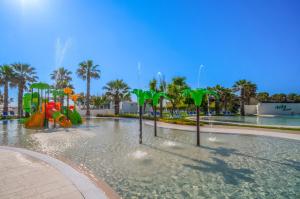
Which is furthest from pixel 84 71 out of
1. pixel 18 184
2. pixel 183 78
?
pixel 18 184

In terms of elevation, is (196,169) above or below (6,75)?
below

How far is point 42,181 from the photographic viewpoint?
5.48m

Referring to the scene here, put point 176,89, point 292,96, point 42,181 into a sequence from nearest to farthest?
1. point 42,181
2. point 176,89
3. point 292,96

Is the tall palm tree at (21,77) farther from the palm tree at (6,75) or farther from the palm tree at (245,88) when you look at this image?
the palm tree at (245,88)

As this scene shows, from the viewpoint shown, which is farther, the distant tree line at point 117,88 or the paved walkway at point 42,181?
the distant tree line at point 117,88

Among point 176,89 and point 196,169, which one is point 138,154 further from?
point 176,89

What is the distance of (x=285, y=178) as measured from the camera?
6406mm

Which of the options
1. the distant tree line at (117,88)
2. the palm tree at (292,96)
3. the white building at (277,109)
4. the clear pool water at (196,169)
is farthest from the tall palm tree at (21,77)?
the palm tree at (292,96)

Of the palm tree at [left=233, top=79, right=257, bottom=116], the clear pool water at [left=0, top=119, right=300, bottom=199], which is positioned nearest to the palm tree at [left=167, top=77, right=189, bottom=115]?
the clear pool water at [left=0, top=119, right=300, bottom=199]

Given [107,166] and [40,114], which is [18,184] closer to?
[107,166]

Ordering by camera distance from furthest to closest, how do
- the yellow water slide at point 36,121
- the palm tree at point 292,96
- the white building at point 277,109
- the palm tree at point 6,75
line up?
1. the palm tree at point 292,96
2. the white building at point 277,109
3. the palm tree at point 6,75
4. the yellow water slide at point 36,121

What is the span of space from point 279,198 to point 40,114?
848 inches

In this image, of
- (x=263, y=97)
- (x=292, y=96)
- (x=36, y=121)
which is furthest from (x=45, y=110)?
(x=292, y=96)

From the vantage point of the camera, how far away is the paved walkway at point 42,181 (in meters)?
4.71
